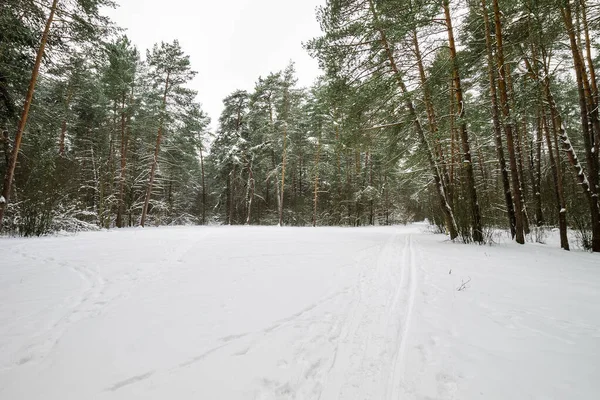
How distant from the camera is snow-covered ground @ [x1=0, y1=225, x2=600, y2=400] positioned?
1673mm

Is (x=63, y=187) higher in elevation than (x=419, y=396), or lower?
higher

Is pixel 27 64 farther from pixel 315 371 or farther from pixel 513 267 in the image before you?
pixel 513 267

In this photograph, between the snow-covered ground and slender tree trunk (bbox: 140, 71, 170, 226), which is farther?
slender tree trunk (bbox: 140, 71, 170, 226)

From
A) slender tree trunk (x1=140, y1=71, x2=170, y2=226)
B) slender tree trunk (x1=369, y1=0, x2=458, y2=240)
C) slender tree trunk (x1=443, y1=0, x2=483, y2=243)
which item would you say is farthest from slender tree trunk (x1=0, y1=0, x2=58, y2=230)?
slender tree trunk (x1=443, y1=0, x2=483, y2=243)

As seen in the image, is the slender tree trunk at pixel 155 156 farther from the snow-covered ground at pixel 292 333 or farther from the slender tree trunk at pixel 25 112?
the snow-covered ground at pixel 292 333

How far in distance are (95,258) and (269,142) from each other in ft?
59.1

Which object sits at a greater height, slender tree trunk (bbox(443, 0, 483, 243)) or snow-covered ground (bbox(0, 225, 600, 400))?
slender tree trunk (bbox(443, 0, 483, 243))

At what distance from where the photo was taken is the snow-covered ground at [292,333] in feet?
5.49

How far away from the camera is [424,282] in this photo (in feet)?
13.6

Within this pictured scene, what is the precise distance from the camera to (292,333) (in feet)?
7.95

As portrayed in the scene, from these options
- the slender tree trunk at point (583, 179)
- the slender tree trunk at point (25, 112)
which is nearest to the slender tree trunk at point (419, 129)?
the slender tree trunk at point (583, 179)

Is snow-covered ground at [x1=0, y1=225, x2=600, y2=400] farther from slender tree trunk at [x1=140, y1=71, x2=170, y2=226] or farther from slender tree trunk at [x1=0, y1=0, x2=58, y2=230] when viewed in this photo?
slender tree trunk at [x1=140, y1=71, x2=170, y2=226]

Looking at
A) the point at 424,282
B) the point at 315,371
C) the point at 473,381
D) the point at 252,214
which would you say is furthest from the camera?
the point at 252,214

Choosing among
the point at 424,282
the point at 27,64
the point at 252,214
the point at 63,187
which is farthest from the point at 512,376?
the point at 252,214
